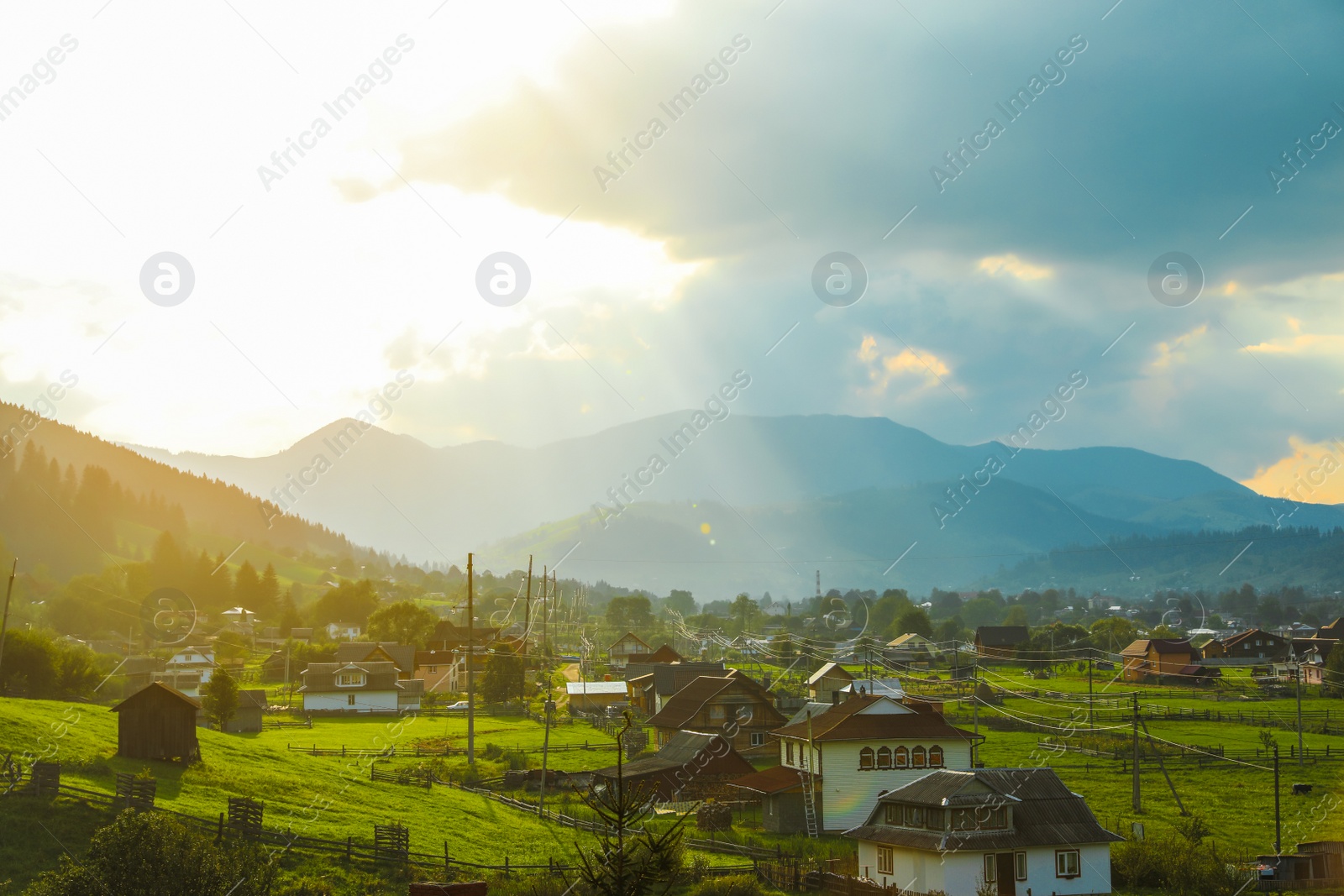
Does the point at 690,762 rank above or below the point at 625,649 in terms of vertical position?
below

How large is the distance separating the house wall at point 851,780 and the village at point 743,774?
0.09m

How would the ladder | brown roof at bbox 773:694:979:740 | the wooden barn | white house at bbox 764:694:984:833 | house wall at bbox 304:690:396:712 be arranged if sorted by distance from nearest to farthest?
the wooden barn, the ladder, white house at bbox 764:694:984:833, brown roof at bbox 773:694:979:740, house wall at bbox 304:690:396:712

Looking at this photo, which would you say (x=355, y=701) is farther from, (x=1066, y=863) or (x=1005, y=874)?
(x=1066, y=863)

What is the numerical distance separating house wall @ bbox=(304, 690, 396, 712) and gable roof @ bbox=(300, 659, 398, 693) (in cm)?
28

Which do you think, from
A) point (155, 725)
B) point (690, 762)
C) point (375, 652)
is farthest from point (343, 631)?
point (155, 725)

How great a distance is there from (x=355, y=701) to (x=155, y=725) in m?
41.1

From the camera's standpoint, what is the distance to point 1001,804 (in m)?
31.8

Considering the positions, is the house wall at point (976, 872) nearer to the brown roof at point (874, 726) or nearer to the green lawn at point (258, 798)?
the green lawn at point (258, 798)

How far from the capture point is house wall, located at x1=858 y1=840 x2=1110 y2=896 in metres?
30.9

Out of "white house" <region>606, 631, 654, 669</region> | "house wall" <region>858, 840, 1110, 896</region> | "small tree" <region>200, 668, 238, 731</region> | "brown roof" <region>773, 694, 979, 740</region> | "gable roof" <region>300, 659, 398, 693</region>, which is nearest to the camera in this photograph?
"house wall" <region>858, 840, 1110, 896</region>

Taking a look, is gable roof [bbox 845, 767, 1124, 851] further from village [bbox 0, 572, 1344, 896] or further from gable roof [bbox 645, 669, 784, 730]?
gable roof [bbox 645, 669, 784, 730]

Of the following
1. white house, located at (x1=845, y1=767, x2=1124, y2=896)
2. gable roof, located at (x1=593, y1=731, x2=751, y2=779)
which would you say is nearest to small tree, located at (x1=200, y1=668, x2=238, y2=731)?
gable roof, located at (x1=593, y1=731, x2=751, y2=779)

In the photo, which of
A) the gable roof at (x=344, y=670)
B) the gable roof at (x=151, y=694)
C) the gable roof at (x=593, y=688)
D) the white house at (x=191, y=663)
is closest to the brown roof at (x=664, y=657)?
the gable roof at (x=593, y=688)

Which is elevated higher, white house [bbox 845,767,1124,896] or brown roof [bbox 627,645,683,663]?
brown roof [bbox 627,645,683,663]
